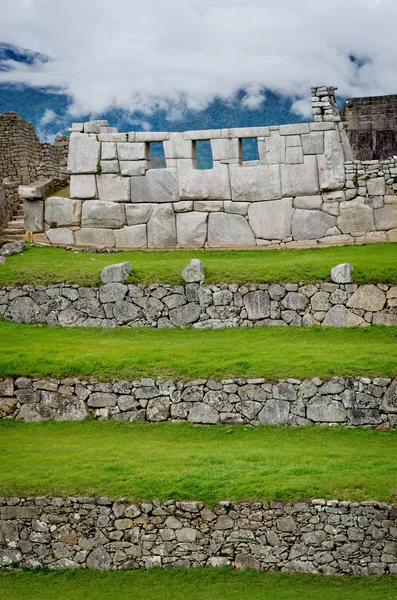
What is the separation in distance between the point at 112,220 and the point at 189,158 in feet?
7.17

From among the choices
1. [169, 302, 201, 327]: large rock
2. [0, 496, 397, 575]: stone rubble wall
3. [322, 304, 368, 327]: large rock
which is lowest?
[0, 496, 397, 575]: stone rubble wall

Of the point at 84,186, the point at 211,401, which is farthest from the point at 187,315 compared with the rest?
the point at 84,186

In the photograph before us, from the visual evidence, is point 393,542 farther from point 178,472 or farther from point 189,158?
point 189,158

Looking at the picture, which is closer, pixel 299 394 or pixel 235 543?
pixel 235 543

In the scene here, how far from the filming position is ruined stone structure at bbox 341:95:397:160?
104 ft

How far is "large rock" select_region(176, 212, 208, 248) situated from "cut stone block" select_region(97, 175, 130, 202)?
4.36ft

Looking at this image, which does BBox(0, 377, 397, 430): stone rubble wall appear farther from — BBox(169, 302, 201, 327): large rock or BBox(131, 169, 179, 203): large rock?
BBox(131, 169, 179, 203): large rock

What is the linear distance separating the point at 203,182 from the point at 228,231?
47.4 inches

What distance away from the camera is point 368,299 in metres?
19.4

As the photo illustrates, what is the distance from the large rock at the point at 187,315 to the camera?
20031 millimetres

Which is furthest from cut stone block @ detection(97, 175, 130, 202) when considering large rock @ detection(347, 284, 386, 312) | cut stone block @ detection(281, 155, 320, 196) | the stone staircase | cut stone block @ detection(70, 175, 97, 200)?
large rock @ detection(347, 284, 386, 312)

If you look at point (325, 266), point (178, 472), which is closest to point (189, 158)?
point (325, 266)

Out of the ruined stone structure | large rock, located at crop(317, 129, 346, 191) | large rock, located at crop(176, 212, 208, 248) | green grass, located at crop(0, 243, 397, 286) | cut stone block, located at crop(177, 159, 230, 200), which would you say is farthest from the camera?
the ruined stone structure

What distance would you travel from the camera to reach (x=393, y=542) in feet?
45.7
